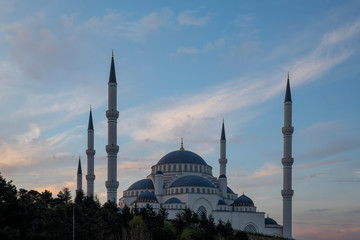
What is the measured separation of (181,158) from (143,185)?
6947mm

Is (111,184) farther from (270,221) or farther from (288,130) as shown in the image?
(288,130)

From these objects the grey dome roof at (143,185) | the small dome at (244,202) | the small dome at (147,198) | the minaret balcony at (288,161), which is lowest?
the small dome at (244,202)

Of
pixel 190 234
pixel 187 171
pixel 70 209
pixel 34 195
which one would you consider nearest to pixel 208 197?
pixel 187 171

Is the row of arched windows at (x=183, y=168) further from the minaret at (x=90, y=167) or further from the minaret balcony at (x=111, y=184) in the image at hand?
the minaret balcony at (x=111, y=184)

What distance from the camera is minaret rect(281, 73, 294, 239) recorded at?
57912 mm

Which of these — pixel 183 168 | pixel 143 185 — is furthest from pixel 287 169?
pixel 143 185

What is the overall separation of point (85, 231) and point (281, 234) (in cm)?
3432

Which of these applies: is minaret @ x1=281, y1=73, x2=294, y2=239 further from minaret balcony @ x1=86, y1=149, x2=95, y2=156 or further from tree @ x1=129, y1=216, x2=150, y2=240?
minaret balcony @ x1=86, y1=149, x2=95, y2=156

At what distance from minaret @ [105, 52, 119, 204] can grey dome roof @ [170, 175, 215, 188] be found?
11229 mm

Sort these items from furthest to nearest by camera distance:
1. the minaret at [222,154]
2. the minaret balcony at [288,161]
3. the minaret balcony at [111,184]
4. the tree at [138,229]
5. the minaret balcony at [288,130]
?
the minaret at [222,154] → the minaret balcony at [288,130] → the minaret balcony at [288,161] → the minaret balcony at [111,184] → the tree at [138,229]

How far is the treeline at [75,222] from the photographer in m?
29.4

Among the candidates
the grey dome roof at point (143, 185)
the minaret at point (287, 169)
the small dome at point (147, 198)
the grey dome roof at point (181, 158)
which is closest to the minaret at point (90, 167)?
the grey dome roof at point (143, 185)

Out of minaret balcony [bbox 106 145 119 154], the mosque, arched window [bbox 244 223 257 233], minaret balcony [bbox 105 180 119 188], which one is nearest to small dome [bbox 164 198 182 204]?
the mosque

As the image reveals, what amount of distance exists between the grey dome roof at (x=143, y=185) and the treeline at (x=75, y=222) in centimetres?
2074
